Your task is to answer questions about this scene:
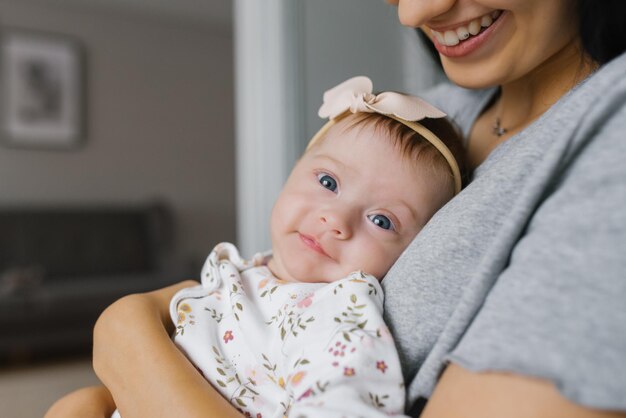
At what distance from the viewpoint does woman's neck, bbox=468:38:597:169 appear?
1038 mm

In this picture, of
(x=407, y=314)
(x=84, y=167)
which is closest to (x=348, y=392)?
(x=407, y=314)

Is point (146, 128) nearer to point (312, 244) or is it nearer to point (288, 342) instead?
point (312, 244)

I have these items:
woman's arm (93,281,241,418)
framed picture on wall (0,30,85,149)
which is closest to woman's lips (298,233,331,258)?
woman's arm (93,281,241,418)

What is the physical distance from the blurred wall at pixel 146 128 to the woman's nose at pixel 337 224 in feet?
16.0

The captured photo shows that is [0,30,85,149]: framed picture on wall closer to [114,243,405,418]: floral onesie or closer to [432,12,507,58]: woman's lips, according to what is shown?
[114,243,405,418]: floral onesie

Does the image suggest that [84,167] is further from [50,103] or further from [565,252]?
[565,252]

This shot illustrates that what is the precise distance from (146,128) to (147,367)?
221 inches

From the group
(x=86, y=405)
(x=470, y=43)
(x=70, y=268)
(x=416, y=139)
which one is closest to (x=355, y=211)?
(x=416, y=139)

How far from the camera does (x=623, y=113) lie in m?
0.59

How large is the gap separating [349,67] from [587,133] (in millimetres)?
1747

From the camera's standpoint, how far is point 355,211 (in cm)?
97

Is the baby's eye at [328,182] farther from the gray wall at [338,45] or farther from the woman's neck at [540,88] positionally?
the gray wall at [338,45]

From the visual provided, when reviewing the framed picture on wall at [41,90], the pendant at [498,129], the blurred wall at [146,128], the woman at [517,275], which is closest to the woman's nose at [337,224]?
the woman at [517,275]

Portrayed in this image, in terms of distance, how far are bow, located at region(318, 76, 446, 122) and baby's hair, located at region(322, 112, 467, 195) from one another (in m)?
0.02
